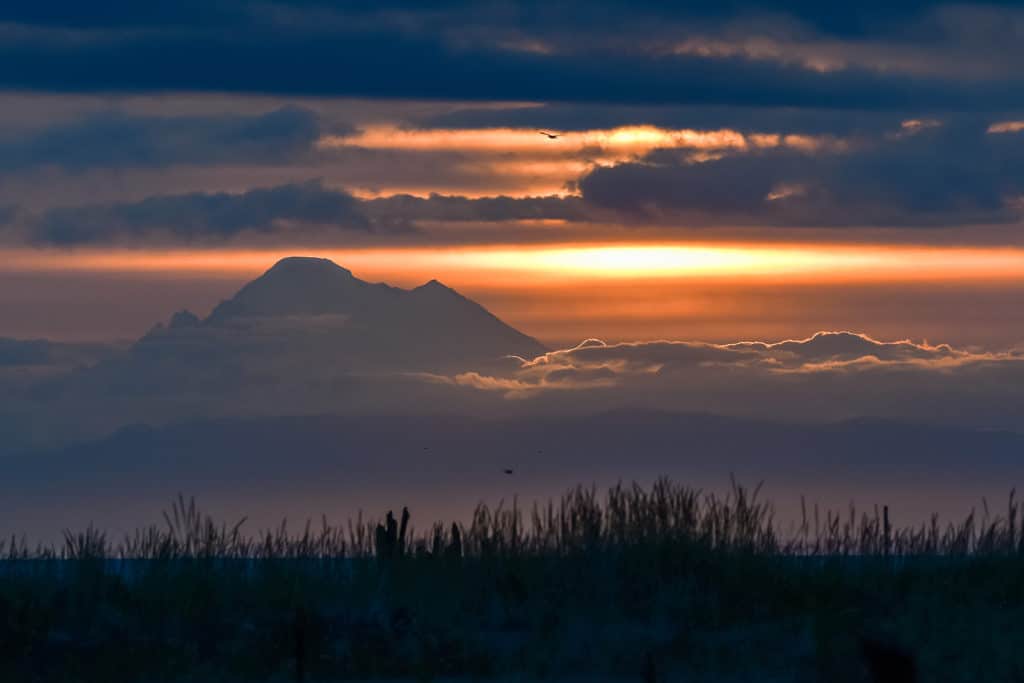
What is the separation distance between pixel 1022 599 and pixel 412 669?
9.71m

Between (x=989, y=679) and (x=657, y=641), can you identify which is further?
(x=657, y=641)

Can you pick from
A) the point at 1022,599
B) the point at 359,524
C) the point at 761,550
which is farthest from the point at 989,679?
the point at 359,524

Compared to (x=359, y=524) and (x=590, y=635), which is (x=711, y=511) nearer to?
(x=590, y=635)

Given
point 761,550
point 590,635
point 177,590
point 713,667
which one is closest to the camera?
point 713,667

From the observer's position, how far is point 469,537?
24.1m

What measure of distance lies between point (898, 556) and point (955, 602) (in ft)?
10.4

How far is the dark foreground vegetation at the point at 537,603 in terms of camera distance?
62.0ft

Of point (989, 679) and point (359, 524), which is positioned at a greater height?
point (359, 524)

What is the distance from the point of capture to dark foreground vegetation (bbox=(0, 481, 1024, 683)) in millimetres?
18891

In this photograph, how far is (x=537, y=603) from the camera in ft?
70.7

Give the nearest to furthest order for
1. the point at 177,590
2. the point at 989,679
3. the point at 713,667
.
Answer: the point at 989,679, the point at 713,667, the point at 177,590

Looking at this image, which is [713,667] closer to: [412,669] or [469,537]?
[412,669]

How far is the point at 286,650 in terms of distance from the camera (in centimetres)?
1955

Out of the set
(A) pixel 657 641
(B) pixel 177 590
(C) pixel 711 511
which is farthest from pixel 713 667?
(B) pixel 177 590
